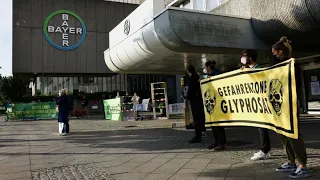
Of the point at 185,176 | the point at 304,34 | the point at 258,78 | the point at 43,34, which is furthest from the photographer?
the point at 43,34

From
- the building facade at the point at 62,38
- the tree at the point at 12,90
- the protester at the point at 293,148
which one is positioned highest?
the building facade at the point at 62,38

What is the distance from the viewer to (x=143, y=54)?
11.8 metres

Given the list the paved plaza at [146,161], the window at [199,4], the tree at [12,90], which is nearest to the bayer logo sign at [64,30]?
the tree at [12,90]

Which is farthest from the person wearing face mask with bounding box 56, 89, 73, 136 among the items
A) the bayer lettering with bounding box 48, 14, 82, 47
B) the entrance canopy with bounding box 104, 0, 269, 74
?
the bayer lettering with bounding box 48, 14, 82, 47

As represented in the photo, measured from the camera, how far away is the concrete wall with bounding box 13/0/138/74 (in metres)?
33.9

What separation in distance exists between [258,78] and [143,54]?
7.27 meters

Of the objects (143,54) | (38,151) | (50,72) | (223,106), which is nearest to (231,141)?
(223,106)

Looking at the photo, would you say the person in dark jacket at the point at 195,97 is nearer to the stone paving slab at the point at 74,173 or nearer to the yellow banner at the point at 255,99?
the yellow banner at the point at 255,99

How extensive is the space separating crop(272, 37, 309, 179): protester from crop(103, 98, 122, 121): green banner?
12799 millimetres

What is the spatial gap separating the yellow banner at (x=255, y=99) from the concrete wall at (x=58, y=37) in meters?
31.5

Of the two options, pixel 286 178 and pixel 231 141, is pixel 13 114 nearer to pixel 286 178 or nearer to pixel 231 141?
pixel 231 141

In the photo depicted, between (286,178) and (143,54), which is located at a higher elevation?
(143,54)

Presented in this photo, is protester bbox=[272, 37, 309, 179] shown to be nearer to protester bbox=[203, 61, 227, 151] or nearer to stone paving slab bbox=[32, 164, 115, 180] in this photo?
protester bbox=[203, 61, 227, 151]

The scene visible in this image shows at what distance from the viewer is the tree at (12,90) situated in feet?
99.7
